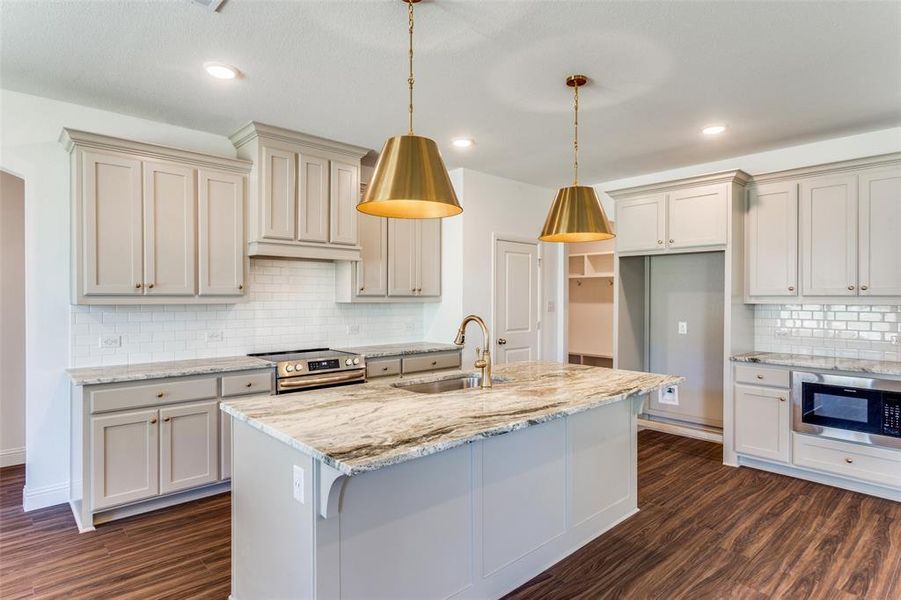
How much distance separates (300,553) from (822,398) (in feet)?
12.3

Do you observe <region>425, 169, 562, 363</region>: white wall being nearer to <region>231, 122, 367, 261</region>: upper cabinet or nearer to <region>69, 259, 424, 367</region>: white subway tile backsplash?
<region>69, 259, 424, 367</region>: white subway tile backsplash

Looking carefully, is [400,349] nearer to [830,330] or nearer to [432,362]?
[432,362]

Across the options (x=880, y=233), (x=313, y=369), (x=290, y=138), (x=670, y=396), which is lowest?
(x=670, y=396)

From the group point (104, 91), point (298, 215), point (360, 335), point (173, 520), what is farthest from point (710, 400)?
point (104, 91)

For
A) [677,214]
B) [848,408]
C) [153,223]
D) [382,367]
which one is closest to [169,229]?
[153,223]

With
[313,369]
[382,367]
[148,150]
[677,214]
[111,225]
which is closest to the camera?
[111,225]

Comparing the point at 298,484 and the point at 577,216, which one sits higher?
the point at 577,216

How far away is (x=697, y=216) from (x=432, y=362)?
2644 millimetres

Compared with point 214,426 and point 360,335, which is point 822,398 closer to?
point 360,335

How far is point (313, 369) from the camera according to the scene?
3.76m

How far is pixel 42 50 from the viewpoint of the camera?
2.60m

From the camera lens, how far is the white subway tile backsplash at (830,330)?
3861 millimetres

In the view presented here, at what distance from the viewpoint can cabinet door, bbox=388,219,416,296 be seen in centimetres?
465

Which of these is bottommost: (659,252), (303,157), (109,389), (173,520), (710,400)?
(173,520)
